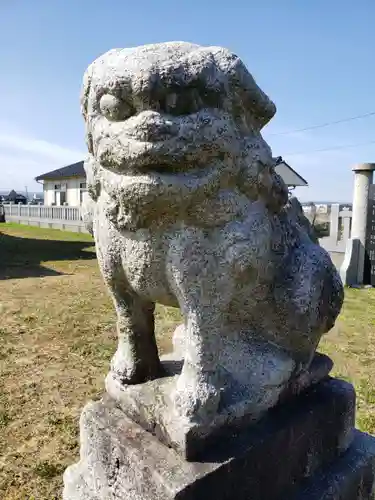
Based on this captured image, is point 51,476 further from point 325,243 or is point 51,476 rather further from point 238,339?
point 325,243

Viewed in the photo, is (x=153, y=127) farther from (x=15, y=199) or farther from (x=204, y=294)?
(x=15, y=199)

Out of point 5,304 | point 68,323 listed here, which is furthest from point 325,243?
point 5,304

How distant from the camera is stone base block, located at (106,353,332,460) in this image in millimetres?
1205

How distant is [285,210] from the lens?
1.41 metres

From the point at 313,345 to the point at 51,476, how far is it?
1.49 metres

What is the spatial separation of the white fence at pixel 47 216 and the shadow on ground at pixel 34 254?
3.17m

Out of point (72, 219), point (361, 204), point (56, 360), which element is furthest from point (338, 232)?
point (72, 219)

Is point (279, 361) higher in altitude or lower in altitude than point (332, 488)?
higher

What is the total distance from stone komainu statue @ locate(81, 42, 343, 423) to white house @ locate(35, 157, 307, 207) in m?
19.0

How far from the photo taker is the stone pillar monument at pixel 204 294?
1.05 metres

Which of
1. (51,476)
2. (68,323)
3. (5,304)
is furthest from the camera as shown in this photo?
(5,304)

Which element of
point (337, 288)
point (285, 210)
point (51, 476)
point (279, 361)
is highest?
point (285, 210)

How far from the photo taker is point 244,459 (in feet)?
4.15

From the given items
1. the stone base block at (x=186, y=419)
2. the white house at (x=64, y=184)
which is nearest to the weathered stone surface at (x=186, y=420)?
the stone base block at (x=186, y=419)
